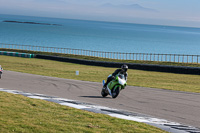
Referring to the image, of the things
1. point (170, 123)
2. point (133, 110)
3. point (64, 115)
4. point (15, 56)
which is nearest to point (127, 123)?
point (170, 123)

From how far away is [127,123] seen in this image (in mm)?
9047

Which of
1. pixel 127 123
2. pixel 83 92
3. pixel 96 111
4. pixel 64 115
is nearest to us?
pixel 127 123

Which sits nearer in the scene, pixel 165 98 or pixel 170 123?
pixel 170 123

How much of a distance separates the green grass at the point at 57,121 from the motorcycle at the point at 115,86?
3.43 metres

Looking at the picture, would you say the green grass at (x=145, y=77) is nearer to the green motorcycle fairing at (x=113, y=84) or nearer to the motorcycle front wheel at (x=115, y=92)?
the motorcycle front wheel at (x=115, y=92)

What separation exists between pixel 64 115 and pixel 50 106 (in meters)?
1.64

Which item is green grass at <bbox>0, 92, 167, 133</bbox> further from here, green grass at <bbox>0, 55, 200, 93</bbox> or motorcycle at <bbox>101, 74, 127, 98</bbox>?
green grass at <bbox>0, 55, 200, 93</bbox>

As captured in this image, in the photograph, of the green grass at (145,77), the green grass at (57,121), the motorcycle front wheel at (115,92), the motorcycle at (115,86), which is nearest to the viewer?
the green grass at (57,121)

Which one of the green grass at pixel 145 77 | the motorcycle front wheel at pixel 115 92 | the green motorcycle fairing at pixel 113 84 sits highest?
the green motorcycle fairing at pixel 113 84

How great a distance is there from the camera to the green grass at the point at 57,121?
26.2ft

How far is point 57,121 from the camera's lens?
8867mm

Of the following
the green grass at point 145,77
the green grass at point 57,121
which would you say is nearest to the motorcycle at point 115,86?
the green grass at point 57,121

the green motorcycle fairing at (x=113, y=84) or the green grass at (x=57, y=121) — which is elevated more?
the green motorcycle fairing at (x=113, y=84)

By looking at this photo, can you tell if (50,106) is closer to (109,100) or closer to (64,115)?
(64,115)
